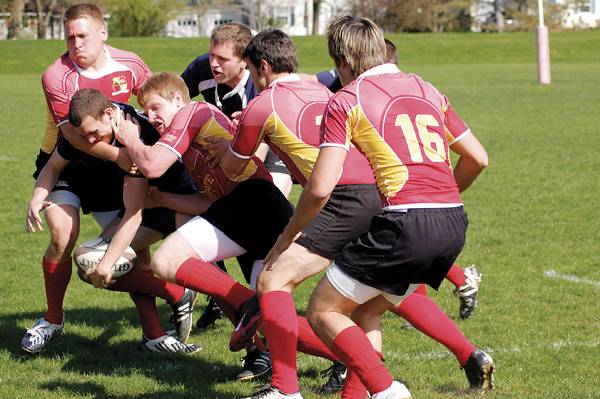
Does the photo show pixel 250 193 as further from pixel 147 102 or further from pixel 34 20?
pixel 34 20

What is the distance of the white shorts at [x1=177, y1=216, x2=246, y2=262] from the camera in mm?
4988

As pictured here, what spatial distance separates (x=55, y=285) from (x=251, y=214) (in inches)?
61.5

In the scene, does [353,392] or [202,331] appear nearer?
[353,392]

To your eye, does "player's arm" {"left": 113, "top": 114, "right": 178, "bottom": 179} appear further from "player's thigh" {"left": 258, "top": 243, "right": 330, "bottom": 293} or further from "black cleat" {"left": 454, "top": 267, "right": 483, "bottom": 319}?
"black cleat" {"left": 454, "top": 267, "right": 483, "bottom": 319}

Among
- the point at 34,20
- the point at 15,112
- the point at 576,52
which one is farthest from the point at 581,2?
the point at 15,112

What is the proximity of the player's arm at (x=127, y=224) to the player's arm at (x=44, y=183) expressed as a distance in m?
0.65

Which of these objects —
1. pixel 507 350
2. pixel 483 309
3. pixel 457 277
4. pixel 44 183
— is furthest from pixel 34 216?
pixel 483 309

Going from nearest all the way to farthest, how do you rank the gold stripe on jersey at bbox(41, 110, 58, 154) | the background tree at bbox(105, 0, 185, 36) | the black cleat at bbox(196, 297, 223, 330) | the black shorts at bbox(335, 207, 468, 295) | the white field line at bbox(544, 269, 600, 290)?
the black shorts at bbox(335, 207, 468, 295) < the gold stripe on jersey at bbox(41, 110, 58, 154) < the black cleat at bbox(196, 297, 223, 330) < the white field line at bbox(544, 269, 600, 290) < the background tree at bbox(105, 0, 185, 36)

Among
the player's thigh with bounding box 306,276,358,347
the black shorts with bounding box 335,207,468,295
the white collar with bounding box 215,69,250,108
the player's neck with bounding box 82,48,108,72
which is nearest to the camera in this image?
the black shorts with bounding box 335,207,468,295

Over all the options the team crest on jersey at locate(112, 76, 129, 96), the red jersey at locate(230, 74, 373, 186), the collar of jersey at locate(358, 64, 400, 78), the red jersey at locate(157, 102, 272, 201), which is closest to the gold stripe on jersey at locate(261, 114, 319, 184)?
the red jersey at locate(230, 74, 373, 186)

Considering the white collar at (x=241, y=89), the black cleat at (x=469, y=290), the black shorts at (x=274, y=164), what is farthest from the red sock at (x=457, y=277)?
the white collar at (x=241, y=89)

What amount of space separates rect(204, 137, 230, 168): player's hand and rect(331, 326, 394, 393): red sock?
4.14 ft

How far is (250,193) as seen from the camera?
507 cm

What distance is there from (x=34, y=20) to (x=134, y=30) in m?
9.77
